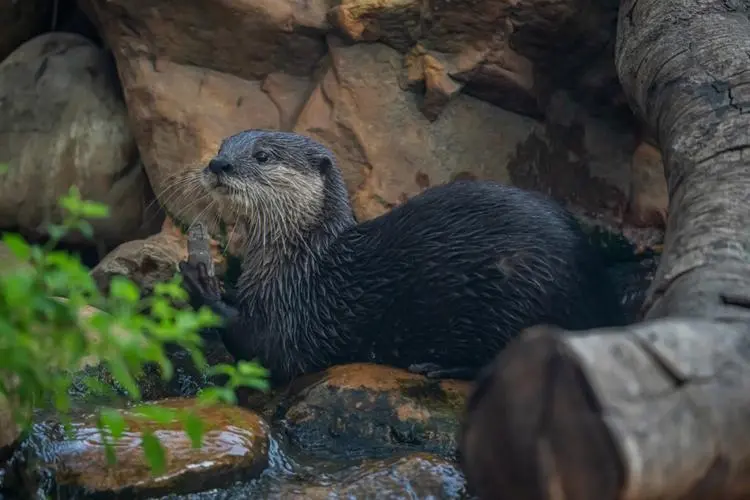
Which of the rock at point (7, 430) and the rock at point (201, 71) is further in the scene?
the rock at point (201, 71)

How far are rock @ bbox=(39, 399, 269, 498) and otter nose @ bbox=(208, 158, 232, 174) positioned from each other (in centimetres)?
123

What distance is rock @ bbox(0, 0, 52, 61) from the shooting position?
4832 millimetres

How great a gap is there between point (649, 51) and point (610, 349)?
6.87 ft

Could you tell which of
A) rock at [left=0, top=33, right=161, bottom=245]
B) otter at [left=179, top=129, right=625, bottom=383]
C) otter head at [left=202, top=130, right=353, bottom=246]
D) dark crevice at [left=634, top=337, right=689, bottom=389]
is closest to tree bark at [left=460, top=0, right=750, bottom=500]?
dark crevice at [left=634, top=337, right=689, bottom=389]

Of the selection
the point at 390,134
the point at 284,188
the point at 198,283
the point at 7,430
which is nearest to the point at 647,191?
the point at 390,134

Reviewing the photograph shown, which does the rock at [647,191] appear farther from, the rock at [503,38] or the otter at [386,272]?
the otter at [386,272]

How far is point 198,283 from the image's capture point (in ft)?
12.2

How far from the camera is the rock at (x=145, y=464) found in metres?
2.53

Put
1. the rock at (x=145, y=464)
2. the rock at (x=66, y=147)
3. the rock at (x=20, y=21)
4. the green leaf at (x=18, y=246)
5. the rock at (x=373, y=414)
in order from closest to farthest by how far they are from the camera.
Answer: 1. the green leaf at (x=18, y=246)
2. the rock at (x=145, y=464)
3. the rock at (x=373, y=414)
4. the rock at (x=66, y=147)
5. the rock at (x=20, y=21)

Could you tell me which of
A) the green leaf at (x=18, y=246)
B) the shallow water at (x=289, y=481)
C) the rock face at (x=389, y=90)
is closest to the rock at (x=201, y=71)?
the rock face at (x=389, y=90)

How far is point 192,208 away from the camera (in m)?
4.32

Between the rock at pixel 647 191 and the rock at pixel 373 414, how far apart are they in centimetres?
131

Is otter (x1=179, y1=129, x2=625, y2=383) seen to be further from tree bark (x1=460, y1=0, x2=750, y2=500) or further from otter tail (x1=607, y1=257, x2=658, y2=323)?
tree bark (x1=460, y1=0, x2=750, y2=500)

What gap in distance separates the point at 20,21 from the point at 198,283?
1858 mm
